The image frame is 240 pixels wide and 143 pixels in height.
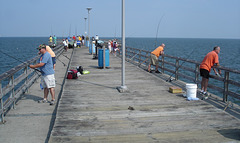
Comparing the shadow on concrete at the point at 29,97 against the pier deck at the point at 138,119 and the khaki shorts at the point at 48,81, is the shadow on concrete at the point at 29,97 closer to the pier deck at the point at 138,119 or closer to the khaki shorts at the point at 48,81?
the pier deck at the point at 138,119

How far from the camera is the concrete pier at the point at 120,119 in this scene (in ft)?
15.1

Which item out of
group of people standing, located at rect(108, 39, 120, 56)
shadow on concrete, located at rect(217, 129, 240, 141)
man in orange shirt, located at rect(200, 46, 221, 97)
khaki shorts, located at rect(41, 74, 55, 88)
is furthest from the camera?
group of people standing, located at rect(108, 39, 120, 56)

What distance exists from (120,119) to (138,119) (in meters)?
0.38

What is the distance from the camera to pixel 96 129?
4.90m

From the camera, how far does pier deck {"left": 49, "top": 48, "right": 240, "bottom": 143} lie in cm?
457

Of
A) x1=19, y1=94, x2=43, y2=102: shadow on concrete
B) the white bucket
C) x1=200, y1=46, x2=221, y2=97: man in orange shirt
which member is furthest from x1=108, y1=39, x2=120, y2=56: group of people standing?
the white bucket

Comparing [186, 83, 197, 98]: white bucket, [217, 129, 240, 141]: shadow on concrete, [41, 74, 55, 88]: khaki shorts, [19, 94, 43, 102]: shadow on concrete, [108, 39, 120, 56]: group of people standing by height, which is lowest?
[19, 94, 43, 102]: shadow on concrete

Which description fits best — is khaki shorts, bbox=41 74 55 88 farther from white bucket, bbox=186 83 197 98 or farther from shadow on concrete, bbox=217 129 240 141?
shadow on concrete, bbox=217 129 240 141

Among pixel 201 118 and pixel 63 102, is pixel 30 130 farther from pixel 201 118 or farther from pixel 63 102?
pixel 201 118

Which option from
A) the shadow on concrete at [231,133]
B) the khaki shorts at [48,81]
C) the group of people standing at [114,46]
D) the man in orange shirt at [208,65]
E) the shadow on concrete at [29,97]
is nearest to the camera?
the shadow on concrete at [231,133]

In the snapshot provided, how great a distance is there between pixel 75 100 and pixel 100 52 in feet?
21.8

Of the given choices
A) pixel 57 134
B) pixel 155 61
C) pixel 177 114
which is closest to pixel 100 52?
pixel 155 61

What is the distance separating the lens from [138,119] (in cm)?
549

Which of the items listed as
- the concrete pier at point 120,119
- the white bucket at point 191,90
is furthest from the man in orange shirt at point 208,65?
the white bucket at point 191,90
